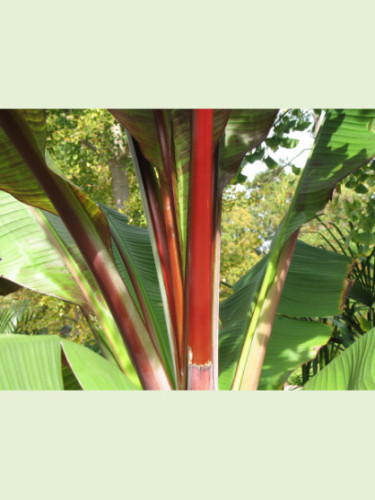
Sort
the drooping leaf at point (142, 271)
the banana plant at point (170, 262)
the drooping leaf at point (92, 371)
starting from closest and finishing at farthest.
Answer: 1. the drooping leaf at point (92, 371)
2. the banana plant at point (170, 262)
3. the drooping leaf at point (142, 271)

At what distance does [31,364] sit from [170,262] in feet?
2.11

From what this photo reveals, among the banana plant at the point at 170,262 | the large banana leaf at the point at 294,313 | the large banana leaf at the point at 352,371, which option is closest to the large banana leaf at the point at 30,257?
the banana plant at the point at 170,262

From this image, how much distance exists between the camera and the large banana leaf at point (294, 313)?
1824 mm

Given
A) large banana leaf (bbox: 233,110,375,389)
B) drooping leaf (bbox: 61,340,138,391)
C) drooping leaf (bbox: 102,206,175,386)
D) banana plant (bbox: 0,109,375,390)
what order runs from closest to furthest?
drooping leaf (bbox: 61,340,138,391) → banana plant (bbox: 0,109,375,390) → large banana leaf (bbox: 233,110,375,389) → drooping leaf (bbox: 102,206,175,386)

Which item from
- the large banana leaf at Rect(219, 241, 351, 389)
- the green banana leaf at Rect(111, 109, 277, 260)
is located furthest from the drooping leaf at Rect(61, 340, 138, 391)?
the large banana leaf at Rect(219, 241, 351, 389)

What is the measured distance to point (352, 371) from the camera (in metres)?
1.10

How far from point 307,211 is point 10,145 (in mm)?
952

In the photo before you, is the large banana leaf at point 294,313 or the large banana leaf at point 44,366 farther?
the large banana leaf at point 294,313

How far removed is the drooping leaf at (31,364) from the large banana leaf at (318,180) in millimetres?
762

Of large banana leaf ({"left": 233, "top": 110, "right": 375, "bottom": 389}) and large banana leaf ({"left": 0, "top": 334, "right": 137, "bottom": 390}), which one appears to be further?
large banana leaf ({"left": 233, "top": 110, "right": 375, "bottom": 389})

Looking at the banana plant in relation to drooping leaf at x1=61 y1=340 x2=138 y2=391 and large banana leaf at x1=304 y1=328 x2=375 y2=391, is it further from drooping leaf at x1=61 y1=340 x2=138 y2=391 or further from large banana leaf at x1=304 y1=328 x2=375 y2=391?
large banana leaf at x1=304 y1=328 x2=375 y2=391

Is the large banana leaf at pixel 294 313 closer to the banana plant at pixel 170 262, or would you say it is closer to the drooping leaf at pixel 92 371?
the banana plant at pixel 170 262

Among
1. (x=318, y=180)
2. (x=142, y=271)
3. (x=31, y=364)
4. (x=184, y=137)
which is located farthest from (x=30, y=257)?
(x=318, y=180)

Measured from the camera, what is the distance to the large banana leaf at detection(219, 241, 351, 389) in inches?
71.8
